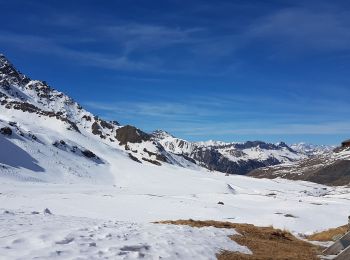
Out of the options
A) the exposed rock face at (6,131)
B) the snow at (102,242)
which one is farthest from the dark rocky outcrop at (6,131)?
the snow at (102,242)

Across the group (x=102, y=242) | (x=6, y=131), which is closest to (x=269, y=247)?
(x=102, y=242)

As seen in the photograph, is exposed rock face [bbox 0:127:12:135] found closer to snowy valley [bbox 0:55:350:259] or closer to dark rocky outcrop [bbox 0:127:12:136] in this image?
dark rocky outcrop [bbox 0:127:12:136]

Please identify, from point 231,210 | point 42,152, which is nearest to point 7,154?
point 42,152

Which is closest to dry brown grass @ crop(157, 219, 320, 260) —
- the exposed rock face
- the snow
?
the snow

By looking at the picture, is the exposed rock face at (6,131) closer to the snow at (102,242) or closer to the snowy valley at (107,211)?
the snowy valley at (107,211)

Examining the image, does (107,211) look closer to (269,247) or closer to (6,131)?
(269,247)

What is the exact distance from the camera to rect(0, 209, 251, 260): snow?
13.4m

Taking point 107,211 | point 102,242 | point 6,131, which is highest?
point 6,131

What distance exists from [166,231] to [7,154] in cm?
9616

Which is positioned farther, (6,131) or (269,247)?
(6,131)

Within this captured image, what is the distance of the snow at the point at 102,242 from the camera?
528 inches

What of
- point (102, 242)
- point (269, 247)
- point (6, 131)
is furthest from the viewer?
point (6, 131)

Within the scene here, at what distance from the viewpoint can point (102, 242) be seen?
50.2ft

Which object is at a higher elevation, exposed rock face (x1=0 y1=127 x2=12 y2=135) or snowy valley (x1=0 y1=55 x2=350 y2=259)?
exposed rock face (x1=0 y1=127 x2=12 y2=135)
